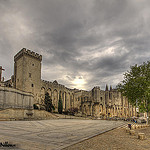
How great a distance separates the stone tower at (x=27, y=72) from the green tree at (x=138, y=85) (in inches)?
819

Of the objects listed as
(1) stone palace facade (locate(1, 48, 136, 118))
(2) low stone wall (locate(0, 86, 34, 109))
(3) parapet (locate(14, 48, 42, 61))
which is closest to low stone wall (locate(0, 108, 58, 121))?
(2) low stone wall (locate(0, 86, 34, 109))

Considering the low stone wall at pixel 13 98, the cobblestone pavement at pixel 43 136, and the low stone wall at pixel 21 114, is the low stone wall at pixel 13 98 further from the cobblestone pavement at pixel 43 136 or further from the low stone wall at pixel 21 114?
the cobblestone pavement at pixel 43 136

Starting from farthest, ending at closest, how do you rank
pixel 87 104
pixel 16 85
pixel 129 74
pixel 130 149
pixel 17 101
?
pixel 87 104
pixel 16 85
pixel 17 101
pixel 129 74
pixel 130 149

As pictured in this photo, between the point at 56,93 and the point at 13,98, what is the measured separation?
64.0 feet

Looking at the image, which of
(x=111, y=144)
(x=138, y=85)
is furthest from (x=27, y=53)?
(x=111, y=144)

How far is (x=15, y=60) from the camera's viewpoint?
3881 centimetres

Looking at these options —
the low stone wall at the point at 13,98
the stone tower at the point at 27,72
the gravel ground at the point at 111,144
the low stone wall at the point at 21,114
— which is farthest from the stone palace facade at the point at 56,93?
the gravel ground at the point at 111,144

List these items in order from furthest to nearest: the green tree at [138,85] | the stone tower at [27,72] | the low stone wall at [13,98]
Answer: the stone tower at [27,72] < the low stone wall at [13,98] < the green tree at [138,85]

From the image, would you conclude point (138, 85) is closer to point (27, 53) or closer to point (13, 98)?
point (13, 98)

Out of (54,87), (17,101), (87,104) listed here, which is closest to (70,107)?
(87,104)

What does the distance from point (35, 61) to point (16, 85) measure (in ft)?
23.9

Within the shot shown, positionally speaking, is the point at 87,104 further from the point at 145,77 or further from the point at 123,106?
the point at 145,77

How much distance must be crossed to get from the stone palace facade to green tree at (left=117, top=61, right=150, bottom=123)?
830 inches

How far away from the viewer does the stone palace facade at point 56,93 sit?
117 ft
